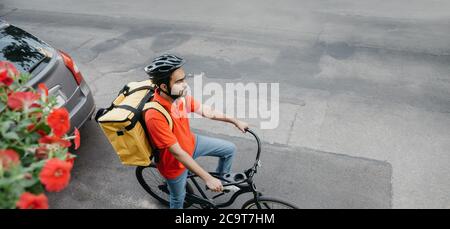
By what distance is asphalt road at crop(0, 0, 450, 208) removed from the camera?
4562mm

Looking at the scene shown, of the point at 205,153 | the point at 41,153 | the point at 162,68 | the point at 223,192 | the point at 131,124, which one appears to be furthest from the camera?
the point at 205,153

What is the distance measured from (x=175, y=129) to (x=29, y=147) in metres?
1.51

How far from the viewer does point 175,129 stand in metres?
3.18

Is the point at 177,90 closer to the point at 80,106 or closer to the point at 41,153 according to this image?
the point at 41,153

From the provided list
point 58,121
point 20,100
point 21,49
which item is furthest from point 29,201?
point 21,49

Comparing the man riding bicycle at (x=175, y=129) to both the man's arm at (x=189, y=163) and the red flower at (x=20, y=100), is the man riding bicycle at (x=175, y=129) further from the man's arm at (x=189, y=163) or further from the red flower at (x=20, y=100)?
the red flower at (x=20, y=100)

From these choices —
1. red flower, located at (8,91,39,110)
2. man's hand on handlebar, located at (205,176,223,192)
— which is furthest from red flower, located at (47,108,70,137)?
man's hand on handlebar, located at (205,176,223,192)

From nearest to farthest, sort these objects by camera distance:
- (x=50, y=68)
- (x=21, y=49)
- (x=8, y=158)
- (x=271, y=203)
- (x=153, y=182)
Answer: (x=8, y=158) < (x=271, y=203) < (x=153, y=182) < (x=50, y=68) < (x=21, y=49)

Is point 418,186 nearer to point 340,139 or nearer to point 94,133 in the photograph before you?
point 340,139

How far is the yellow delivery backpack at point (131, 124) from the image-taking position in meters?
2.93

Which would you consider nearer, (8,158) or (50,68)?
(8,158)
